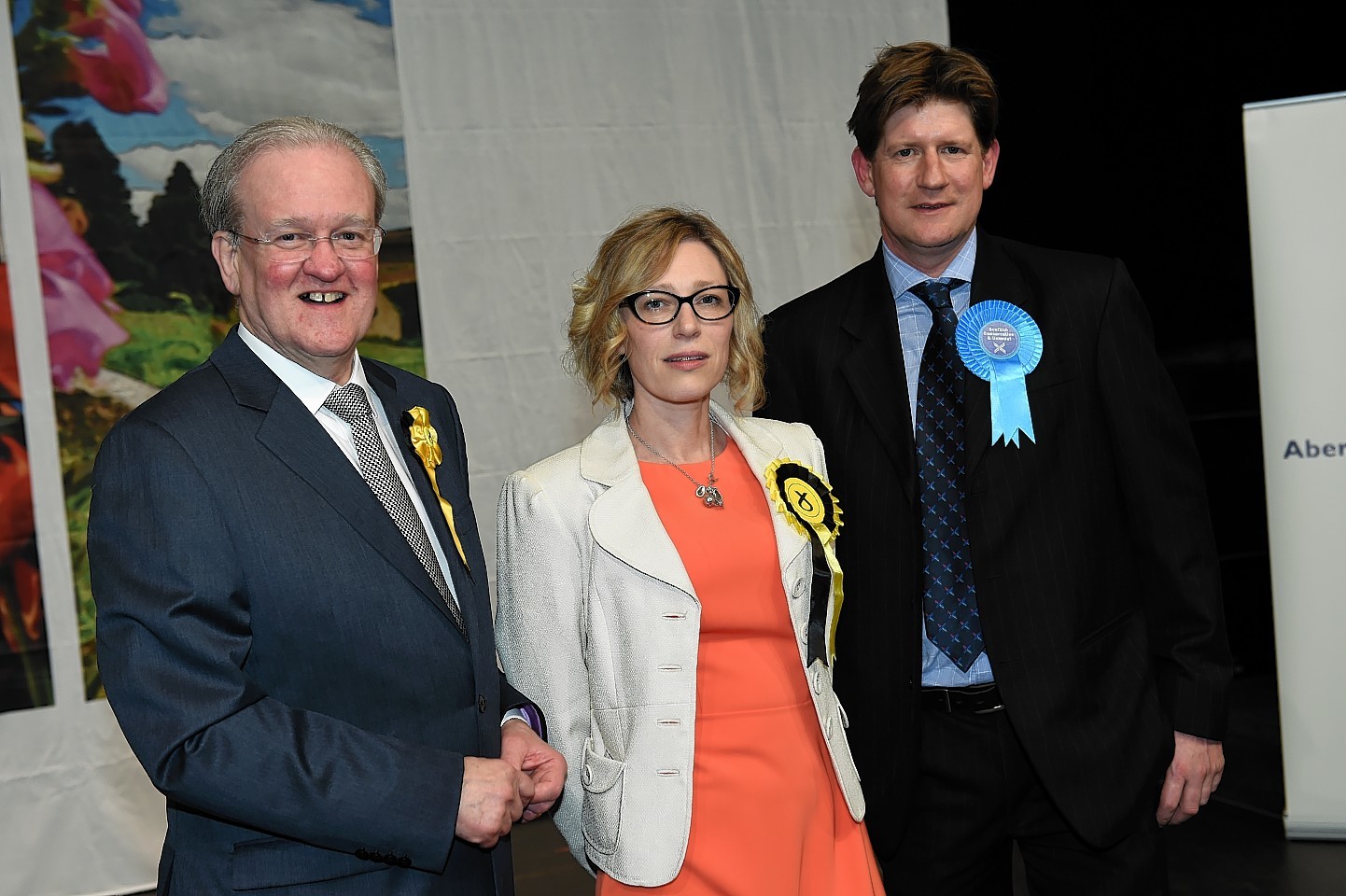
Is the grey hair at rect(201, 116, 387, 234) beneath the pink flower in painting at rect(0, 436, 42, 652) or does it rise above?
above

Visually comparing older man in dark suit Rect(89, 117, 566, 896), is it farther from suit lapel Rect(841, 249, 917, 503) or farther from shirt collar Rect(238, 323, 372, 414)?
suit lapel Rect(841, 249, 917, 503)

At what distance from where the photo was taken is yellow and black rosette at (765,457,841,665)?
2.08 metres

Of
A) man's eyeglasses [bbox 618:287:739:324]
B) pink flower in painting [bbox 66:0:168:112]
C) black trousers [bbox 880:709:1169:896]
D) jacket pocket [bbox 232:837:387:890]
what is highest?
pink flower in painting [bbox 66:0:168:112]

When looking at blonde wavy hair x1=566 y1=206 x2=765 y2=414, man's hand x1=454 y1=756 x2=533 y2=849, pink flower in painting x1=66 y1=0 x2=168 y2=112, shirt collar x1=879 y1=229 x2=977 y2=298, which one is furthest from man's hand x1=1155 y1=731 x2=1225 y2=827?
pink flower in painting x1=66 y1=0 x2=168 y2=112

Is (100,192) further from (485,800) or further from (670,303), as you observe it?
(485,800)

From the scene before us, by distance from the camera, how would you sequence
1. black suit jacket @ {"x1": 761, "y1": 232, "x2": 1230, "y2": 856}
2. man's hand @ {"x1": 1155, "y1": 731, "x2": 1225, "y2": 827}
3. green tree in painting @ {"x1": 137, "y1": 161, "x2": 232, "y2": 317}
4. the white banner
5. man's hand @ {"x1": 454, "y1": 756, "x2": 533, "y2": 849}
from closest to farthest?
1. man's hand @ {"x1": 454, "y1": 756, "x2": 533, "y2": 849}
2. black suit jacket @ {"x1": 761, "y1": 232, "x2": 1230, "y2": 856}
3. man's hand @ {"x1": 1155, "y1": 731, "x2": 1225, "y2": 827}
4. the white banner
5. green tree in painting @ {"x1": 137, "y1": 161, "x2": 232, "y2": 317}

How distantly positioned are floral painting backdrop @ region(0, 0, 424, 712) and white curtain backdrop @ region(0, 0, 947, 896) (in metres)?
0.06

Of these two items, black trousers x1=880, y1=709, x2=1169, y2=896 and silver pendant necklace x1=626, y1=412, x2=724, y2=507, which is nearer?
silver pendant necklace x1=626, y1=412, x2=724, y2=507

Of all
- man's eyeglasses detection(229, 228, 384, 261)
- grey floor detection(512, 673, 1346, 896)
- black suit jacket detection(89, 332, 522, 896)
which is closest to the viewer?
black suit jacket detection(89, 332, 522, 896)

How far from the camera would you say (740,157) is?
16.2 feet

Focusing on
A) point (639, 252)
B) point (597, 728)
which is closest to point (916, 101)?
point (639, 252)

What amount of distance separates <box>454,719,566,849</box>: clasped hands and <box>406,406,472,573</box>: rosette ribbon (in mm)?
282

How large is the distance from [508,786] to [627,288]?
87cm

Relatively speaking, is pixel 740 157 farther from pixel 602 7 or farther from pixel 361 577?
pixel 361 577
